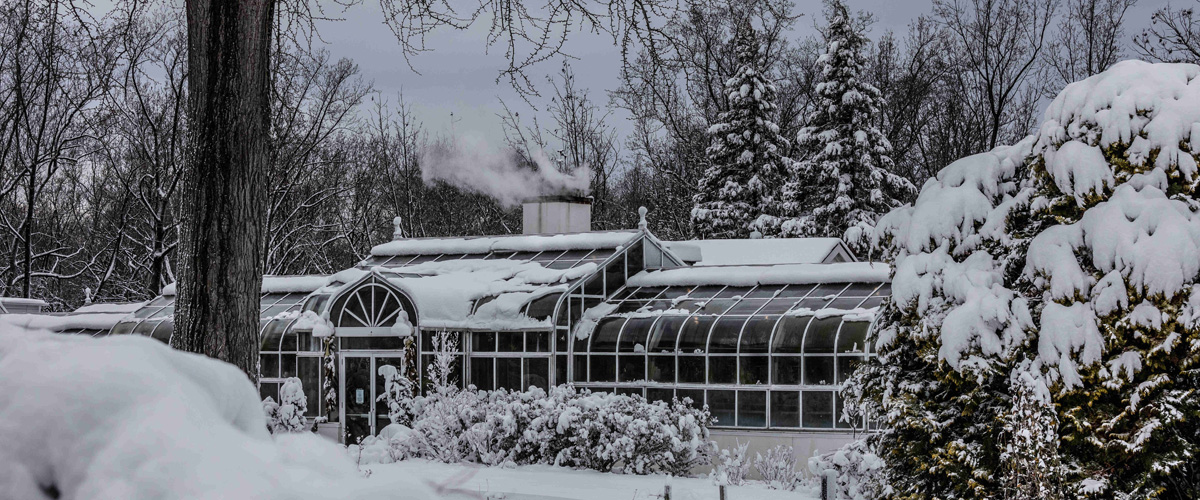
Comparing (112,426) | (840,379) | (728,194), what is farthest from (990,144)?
(112,426)

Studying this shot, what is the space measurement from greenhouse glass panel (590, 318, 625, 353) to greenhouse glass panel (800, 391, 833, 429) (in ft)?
11.3

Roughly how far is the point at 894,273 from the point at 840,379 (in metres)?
9.01

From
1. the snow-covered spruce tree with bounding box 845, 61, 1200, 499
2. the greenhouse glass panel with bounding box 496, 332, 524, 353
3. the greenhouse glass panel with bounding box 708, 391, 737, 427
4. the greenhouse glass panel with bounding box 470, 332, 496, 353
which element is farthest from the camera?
the greenhouse glass panel with bounding box 470, 332, 496, 353

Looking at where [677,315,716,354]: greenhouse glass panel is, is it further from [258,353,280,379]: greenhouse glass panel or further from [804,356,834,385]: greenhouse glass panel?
[258,353,280,379]: greenhouse glass panel

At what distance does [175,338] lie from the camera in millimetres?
6891

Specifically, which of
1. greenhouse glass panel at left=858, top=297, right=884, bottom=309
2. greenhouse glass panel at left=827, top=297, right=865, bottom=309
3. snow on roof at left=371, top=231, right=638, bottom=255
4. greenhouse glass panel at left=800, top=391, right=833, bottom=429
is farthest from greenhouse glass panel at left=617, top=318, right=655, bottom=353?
→ greenhouse glass panel at left=858, top=297, right=884, bottom=309

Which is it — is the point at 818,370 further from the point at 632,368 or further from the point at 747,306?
the point at 632,368

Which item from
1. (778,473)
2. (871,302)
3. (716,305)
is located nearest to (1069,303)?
(778,473)

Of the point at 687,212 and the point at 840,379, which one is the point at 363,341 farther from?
the point at 687,212

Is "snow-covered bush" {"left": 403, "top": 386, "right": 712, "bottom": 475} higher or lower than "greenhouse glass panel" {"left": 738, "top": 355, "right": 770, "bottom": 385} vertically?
lower

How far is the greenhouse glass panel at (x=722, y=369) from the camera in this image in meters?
17.8

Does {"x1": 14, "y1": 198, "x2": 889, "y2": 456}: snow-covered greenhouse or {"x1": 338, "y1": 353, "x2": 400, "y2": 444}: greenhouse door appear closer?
{"x1": 14, "y1": 198, "x2": 889, "y2": 456}: snow-covered greenhouse

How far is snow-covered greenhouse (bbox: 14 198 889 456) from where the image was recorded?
17359mm

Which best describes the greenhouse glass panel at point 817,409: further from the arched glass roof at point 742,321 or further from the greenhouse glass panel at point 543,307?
the greenhouse glass panel at point 543,307
